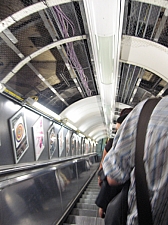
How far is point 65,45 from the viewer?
13.6 feet

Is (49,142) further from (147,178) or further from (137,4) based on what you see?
(147,178)

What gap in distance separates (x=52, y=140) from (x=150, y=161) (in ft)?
20.0

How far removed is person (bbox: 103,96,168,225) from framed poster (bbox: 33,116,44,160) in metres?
4.38

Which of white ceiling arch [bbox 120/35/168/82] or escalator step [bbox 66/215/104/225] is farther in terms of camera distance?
white ceiling arch [bbox 120/35/168/82]

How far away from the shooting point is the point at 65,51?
4223 mm

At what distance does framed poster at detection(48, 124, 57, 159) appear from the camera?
21.0 feet

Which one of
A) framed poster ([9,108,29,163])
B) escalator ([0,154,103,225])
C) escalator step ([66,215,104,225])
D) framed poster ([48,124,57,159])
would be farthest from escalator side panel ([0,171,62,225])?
framed poster ([48,124,57,159])

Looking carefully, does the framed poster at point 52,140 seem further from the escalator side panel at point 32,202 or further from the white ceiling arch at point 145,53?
the white ceiling arch at point 145,53

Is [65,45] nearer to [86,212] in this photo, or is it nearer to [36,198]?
[36,198]

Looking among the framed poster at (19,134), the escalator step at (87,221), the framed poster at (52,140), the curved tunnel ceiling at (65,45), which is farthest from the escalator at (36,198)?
the framed poster at (52,140)

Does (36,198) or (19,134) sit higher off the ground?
(19,134)

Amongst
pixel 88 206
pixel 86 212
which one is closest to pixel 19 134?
pixel 86 212

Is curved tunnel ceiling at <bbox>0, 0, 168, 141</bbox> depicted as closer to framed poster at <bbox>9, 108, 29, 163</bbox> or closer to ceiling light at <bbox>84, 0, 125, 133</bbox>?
ceiling light at <bbox>84, 0, 125, 133</bbox>

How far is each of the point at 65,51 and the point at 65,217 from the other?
11.5 ft
